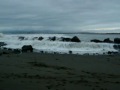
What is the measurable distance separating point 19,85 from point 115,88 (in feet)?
10.0

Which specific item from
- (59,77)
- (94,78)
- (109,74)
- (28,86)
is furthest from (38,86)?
(109,74)

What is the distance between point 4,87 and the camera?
812 centimetres

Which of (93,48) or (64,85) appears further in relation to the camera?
(93,48)

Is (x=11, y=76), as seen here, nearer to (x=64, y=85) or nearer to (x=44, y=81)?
(x=44, y=81)

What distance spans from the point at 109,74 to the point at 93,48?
15.0m

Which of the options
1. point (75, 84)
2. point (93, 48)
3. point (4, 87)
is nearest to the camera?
point (4, 87)

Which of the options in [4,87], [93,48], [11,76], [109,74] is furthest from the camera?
[93,48]

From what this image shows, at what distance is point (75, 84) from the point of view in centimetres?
884

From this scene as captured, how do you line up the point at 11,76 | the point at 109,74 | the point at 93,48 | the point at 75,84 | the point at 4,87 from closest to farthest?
1. the point at 4,87
2. the point at 75,84
3. the point at 11,76
4. the point at 109,74
5. the point at 93,48

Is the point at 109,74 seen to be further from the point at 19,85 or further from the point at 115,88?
the point at 19,85

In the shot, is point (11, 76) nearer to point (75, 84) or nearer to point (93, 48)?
point (75, 84)

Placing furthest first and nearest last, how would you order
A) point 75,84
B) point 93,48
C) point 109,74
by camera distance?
point 93,48 < point 109,74 < point 75,84

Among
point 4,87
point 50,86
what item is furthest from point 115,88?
point 4,87

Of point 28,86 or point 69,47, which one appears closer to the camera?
point 28,86
